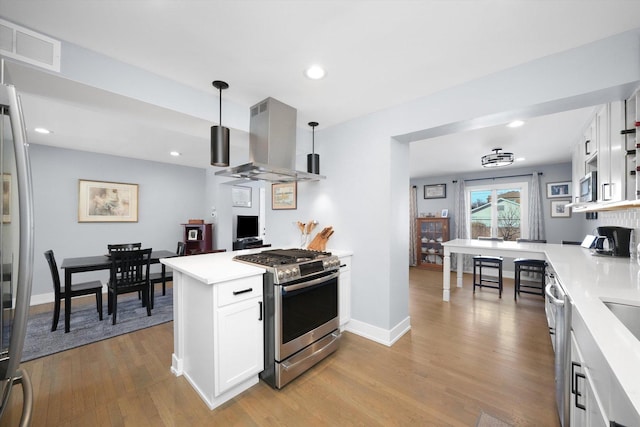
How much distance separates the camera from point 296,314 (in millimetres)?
2076

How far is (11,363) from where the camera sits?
80cm

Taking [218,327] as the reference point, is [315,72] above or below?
above

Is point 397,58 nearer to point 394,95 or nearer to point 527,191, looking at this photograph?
point 394,95

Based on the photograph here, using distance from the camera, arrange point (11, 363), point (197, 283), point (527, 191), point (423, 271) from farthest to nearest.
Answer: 1. point (423, 271)
2. point (527, 191)
3. point (197, 283)
4. point (11, 363)

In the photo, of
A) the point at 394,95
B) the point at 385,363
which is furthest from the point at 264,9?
the point at 385,363

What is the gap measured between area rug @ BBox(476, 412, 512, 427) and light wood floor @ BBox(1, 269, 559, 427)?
0.12ft

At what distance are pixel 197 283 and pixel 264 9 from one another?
1780 millimetres

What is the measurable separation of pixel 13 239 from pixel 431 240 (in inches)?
279

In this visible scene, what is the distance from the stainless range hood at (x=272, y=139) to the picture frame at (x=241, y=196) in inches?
151

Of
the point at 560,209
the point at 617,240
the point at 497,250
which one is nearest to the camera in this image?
the point at 617,240

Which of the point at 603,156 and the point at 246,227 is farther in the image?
the point at 246,227

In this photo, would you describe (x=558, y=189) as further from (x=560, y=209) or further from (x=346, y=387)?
(x=346, y=387)

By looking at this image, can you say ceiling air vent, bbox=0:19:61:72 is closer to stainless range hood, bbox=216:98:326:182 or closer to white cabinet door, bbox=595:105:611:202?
stainless range hood, bbox=216:98:326:182

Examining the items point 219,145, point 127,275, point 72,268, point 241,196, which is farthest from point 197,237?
point 219,145
